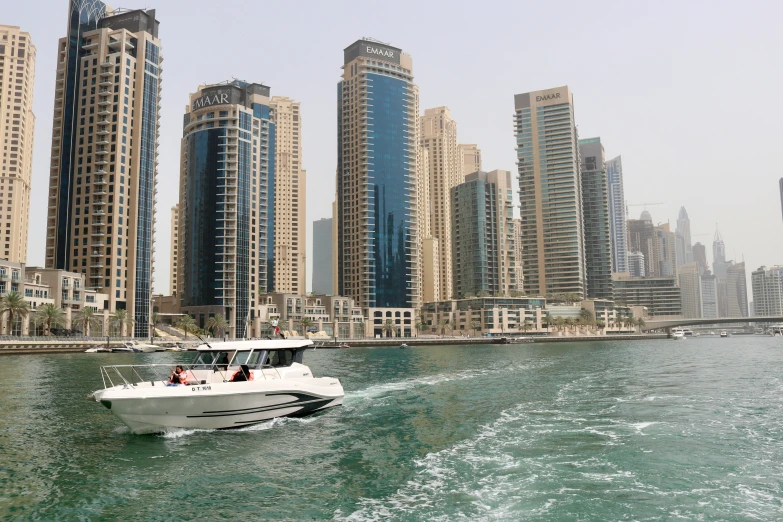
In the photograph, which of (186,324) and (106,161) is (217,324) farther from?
(106,161)

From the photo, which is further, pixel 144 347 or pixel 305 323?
pixel 305 323

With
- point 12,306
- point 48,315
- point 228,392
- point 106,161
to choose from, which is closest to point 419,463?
point 228,392

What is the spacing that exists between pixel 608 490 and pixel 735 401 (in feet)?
82.3

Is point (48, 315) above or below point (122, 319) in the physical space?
above

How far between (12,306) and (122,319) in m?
33.7

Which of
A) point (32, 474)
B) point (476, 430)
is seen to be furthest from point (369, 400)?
point (32, 474)

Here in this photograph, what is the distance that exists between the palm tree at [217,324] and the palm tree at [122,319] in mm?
29037

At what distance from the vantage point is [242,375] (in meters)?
30.7

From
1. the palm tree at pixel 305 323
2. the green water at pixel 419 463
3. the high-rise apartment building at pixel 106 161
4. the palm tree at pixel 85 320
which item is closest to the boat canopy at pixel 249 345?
the green water at pixel 419 463

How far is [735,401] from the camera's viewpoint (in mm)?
39344

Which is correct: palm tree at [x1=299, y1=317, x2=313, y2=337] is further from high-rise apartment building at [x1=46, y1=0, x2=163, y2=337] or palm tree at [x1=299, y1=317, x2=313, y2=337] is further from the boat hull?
the boat hull

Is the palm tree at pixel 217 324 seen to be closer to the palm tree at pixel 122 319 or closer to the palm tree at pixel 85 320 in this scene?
the palm tree at pixel 122 319

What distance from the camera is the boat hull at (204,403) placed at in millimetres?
26750

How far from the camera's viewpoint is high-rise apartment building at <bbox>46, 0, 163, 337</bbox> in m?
155
